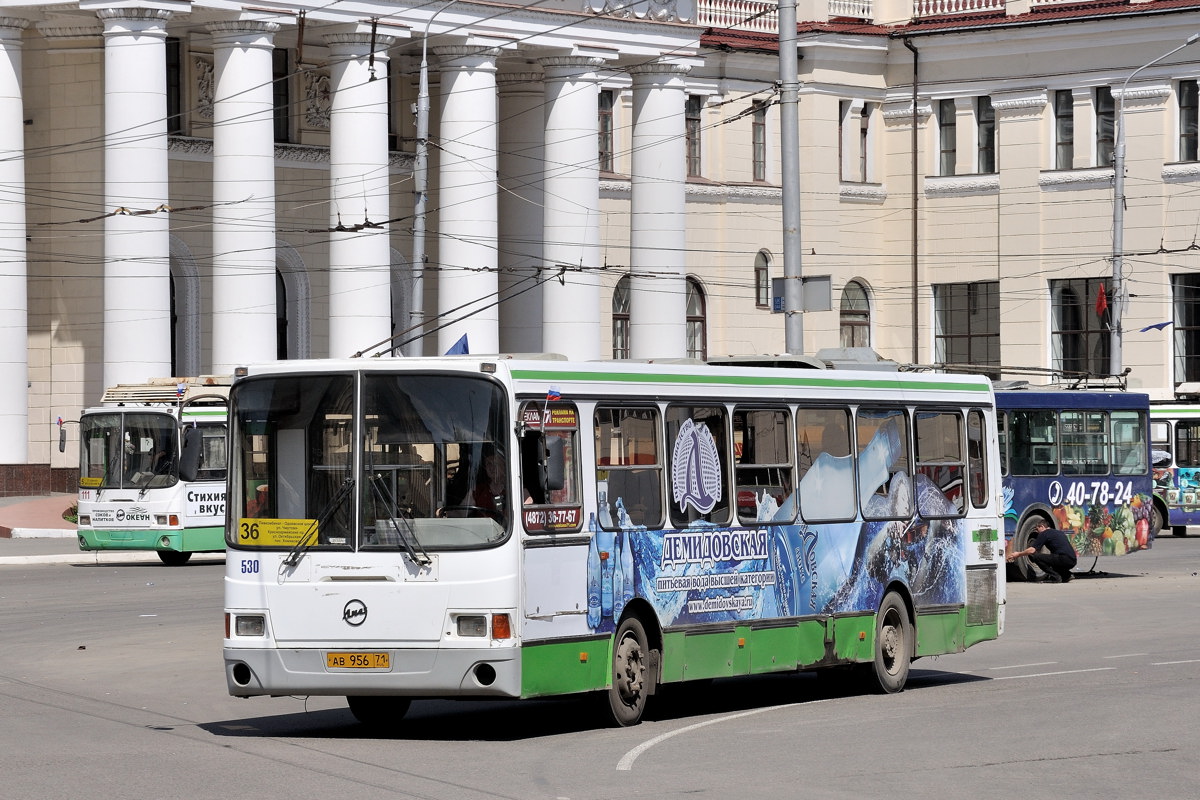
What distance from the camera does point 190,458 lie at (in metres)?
15.5

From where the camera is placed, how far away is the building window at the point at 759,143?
6116 cm

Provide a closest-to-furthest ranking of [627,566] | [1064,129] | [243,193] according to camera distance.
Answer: [627,566]
[243,193]
[1064,129]

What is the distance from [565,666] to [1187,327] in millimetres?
46849

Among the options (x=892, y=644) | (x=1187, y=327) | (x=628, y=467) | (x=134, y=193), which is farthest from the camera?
(x=1187, y=327)

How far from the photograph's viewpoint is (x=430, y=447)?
44.4 ft

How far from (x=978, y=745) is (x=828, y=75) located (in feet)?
160

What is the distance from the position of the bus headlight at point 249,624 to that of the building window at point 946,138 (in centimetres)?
4968

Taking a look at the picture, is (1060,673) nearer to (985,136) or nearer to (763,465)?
(763,465)

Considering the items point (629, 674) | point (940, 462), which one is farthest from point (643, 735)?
point (940, 462)

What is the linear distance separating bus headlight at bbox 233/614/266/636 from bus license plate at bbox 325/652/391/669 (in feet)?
1.63

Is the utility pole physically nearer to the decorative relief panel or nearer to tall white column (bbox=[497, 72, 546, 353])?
the decorative relief panel

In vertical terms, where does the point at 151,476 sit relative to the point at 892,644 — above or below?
above

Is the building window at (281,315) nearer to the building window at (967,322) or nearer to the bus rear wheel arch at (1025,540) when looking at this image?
the building window at (967,322)

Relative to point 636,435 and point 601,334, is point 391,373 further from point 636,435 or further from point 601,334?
point 601,334
